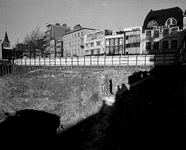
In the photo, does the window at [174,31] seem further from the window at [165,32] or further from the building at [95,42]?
the building at [95,42]

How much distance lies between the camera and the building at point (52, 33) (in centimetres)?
7922

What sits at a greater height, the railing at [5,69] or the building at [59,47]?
the building at [59,47]

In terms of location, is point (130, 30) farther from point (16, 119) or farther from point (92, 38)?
point (16, 119)

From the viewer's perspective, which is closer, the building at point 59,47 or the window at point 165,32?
the window at point 165,32

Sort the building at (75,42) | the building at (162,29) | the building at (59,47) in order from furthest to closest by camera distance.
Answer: the building at (59,47) → the building at (75,42) → the building at (162,29)

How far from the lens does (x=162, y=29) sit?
128 feet

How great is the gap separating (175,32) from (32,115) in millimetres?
39437

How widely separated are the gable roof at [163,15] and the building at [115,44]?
321 inches

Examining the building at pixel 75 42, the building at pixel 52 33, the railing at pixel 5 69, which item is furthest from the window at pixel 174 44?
the building at pixel 52 33

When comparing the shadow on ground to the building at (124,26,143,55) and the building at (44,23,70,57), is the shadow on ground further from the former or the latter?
the building at (44,23,70,57)

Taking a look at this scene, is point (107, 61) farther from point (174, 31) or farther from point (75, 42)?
point (75, 42)

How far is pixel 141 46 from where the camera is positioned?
4197 cm

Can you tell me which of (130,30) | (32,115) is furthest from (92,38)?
(32,115)

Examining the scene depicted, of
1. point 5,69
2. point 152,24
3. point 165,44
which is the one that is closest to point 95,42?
point 152,24
